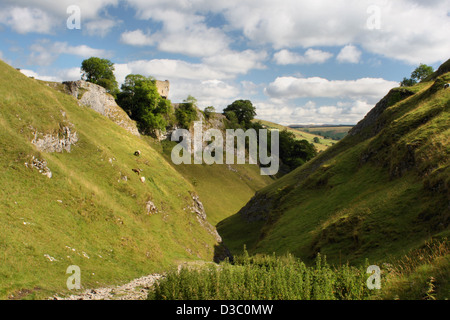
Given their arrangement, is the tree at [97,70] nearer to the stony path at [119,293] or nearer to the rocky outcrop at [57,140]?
the rocky outcrop at [57,140]

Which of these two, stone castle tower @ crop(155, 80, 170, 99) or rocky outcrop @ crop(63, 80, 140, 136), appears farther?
stone castle tower @ crop(155, 80, 170, 99)

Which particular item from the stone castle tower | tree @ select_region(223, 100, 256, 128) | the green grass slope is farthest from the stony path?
tree @ select_region(223, 100, 256, 128)

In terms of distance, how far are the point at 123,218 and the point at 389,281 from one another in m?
33.5

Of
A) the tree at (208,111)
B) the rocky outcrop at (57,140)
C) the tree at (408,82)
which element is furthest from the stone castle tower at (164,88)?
the tree at (408,82)

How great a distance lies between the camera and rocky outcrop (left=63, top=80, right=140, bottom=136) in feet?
254

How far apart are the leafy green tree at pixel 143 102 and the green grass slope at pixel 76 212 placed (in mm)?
44780

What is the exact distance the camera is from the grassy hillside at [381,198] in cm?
2525

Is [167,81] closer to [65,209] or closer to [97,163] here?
[97,163]

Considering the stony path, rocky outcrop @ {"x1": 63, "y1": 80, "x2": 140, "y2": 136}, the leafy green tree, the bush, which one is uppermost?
the leafy green tree

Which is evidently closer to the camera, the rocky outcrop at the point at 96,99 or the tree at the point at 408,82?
the rocky outcrop at the point at 96,99

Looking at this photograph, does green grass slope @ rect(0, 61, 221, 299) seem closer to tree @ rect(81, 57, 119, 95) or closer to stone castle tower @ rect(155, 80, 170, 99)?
tree @ rect(81, 57, 119, 95)

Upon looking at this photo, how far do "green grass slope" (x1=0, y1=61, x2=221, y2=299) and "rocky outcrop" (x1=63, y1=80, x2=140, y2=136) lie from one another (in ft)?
68.6

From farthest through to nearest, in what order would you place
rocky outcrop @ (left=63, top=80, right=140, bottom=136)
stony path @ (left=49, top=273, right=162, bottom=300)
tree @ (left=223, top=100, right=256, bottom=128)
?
tree @ (left=223, top=100, right=256, bottom=128) → rocky outcrop @ (left=63, top=80, right=140, bottom=136) → stony path @ (left=49, top=273, right=162, bottom=300)
